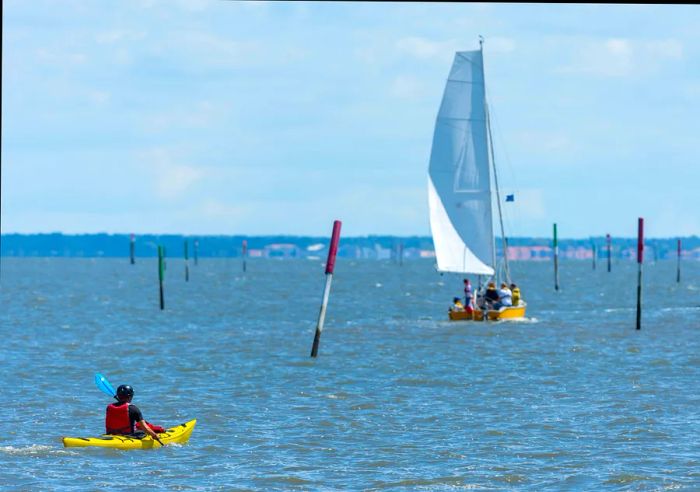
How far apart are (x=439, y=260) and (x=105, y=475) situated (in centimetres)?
4059

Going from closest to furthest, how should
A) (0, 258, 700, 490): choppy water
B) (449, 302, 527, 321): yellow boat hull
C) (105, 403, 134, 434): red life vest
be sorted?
(0, 258, 700, 490): choppy water → (105, 403, 134, 434): red life vest → (449, 302, 527, 321): yellow boat hull

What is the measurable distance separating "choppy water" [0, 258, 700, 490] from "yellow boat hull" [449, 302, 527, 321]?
591 millimetres

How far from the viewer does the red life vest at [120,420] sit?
22.2m

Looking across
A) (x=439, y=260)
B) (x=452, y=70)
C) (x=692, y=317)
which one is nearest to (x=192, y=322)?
(x=439, y=260)

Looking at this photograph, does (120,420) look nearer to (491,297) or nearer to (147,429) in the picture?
(147,429)

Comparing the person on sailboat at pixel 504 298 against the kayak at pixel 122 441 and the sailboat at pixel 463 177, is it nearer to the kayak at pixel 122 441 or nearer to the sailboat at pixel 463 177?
the sailboat at pixel 463 177

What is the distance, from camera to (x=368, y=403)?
29.0 meters

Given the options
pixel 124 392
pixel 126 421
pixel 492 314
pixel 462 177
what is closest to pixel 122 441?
pixel 126 421

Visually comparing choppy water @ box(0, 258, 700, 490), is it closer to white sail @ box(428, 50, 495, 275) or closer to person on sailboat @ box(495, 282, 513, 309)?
person on sailboat @ box(495, 282, 513, 309)

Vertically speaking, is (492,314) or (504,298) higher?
(504,298)

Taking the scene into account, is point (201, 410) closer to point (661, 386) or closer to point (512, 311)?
point (661, 386)

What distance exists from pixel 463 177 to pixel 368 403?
31198 mm

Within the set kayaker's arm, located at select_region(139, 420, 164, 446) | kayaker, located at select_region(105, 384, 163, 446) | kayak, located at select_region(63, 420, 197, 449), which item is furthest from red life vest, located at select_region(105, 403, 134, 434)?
kayaker's arm, located at select_region(139, 420, 164, 446)

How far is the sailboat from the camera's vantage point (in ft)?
192
